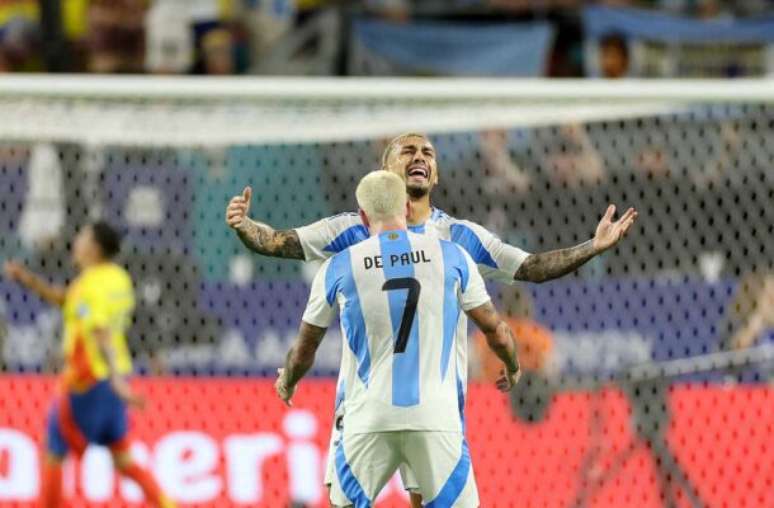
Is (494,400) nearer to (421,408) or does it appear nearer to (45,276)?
(45,276)

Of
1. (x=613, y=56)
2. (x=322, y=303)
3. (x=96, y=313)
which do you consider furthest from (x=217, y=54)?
(x=322, y=303)

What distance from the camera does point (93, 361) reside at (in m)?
10.1

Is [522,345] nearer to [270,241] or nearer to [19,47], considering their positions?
[270,241]

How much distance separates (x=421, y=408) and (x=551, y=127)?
356 centimetres

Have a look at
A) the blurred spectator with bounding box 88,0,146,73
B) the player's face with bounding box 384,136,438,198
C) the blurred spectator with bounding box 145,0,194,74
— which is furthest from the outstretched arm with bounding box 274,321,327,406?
the blurred spectator with bounding box 88,0,146,73

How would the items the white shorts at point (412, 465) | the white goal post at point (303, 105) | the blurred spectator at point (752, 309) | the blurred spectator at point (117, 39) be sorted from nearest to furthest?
the white shorts at point (412, 465) → the white goal post at point (303, 105) → the blurred spectator at point (752, 309) → the blurred spectator at point (117, 39)

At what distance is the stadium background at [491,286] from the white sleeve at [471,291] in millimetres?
2896

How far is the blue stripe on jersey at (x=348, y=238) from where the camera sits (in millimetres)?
6637

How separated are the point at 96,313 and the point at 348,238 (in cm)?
331

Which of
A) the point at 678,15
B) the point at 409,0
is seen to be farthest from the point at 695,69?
the point at 409,0

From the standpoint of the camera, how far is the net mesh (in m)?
9.33

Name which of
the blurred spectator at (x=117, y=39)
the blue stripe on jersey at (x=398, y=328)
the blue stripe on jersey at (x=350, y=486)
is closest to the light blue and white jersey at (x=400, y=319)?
the blue stripe on jersey at (x=398, y=328)

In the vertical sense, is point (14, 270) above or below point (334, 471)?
above

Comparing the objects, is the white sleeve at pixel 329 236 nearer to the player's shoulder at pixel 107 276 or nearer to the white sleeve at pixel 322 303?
the white sleeve at pixel 322 303
